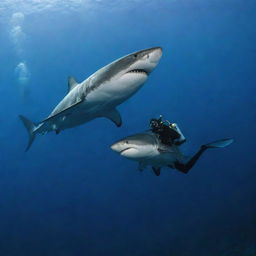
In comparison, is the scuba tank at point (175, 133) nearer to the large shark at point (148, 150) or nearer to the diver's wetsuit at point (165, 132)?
the diver's wetsuit at point (165, 132)

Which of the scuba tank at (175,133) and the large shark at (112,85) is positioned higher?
the large shark at (112,85)

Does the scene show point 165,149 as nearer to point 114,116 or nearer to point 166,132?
point 166,132

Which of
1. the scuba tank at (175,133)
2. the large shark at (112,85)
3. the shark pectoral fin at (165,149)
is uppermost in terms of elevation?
the large shark at (112,85)

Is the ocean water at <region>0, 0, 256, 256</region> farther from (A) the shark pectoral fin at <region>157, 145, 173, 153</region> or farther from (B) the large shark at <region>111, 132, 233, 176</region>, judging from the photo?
(A) the shark pectoral fin at <region>157, 145, 173, 153</region>

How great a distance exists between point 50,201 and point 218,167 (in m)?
25.0

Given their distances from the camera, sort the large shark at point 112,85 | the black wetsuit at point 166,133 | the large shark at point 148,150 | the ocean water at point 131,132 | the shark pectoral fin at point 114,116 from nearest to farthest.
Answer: the large shark at point 112,85, the large shark at point 148,150, the black wetsuit at point 166,133, the shark pectoral fin at point 114,116, the ocean water at point 131,132

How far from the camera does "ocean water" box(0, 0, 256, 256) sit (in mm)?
23984

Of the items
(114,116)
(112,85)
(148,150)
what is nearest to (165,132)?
(148,150)

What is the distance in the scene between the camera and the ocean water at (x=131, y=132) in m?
24.0

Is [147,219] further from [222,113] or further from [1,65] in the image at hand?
[1,65]

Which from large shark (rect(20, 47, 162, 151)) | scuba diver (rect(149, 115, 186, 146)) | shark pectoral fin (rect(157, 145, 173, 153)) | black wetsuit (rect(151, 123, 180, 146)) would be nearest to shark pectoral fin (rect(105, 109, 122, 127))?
large shark (rect(20, 47, 162, 151))

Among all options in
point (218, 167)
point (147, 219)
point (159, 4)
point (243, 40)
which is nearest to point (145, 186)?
point (147, 219)

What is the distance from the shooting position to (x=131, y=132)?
40938 mm

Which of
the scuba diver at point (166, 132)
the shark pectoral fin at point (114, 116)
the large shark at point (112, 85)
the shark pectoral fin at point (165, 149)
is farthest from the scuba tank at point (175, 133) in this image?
the shark pectoral fin at point (114, 116)
